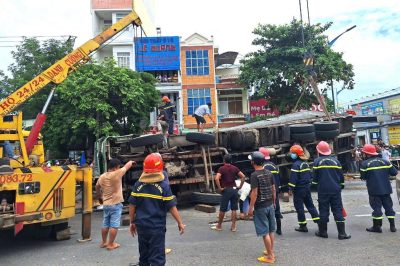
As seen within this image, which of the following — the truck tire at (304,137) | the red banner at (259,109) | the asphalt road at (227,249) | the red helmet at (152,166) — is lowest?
the asphalt road at (227,249)

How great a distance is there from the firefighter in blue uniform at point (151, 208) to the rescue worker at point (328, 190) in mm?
3277

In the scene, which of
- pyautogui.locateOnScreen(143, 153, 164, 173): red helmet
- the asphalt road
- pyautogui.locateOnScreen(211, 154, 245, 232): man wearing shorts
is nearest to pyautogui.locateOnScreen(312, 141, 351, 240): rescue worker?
the asphalt road

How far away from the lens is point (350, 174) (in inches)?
548

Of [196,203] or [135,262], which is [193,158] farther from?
[135,262]

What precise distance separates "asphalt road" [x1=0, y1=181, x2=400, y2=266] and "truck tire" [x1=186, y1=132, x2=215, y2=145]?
3227mm

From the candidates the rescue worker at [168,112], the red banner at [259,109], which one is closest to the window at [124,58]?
the red banner at [259,109]

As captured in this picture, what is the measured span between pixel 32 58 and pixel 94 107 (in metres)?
10.7

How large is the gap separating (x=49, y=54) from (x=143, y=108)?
8.66 m

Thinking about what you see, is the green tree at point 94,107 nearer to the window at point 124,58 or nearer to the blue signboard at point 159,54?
the blue signboard at point 159,54

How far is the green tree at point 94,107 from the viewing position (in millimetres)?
16016

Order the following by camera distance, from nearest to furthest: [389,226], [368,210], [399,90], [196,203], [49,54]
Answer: [389,226] < [368,210] < [196,203] < [49,54] < [399,90]

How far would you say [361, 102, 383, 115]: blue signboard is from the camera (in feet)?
130

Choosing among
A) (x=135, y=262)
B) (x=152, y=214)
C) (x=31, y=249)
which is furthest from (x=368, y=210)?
(x=31, y=249)

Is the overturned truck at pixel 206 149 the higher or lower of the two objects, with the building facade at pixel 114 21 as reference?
lower
